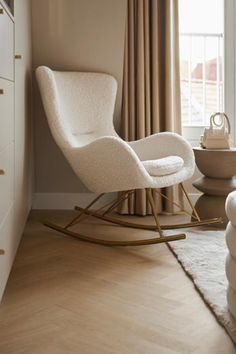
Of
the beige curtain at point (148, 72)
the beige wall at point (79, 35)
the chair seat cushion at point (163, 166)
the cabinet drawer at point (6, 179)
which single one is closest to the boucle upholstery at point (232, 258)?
the cabinet drawer at point (6, 179)

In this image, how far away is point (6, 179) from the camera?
81.6 inches

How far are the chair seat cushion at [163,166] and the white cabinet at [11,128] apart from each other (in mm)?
715

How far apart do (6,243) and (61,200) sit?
1.84 metres

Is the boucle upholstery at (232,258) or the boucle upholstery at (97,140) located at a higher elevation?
the boucle upholstery at (97,140)

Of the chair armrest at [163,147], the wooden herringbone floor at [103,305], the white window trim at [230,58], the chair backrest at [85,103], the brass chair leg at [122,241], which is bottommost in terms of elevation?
the wooden herringbone floor at [103,305]

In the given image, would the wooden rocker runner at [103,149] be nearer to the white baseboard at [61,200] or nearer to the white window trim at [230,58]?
the white baseboard at [61,200]

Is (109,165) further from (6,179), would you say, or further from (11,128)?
(6,179)

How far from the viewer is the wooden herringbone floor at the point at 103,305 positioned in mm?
1625

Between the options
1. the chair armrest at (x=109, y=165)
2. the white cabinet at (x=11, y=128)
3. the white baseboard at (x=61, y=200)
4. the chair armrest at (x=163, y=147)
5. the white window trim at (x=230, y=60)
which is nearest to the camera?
the white cabinet at (x=11, y=128)

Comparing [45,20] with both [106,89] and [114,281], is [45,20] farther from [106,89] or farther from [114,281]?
[114,281]

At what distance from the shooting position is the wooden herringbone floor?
1.62 m

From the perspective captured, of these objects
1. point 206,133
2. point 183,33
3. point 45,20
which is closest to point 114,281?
point 206,133

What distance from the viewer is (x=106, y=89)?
3.62 m

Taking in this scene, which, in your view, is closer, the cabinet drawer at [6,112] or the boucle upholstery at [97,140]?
the cabinet drawer at [6,112]
